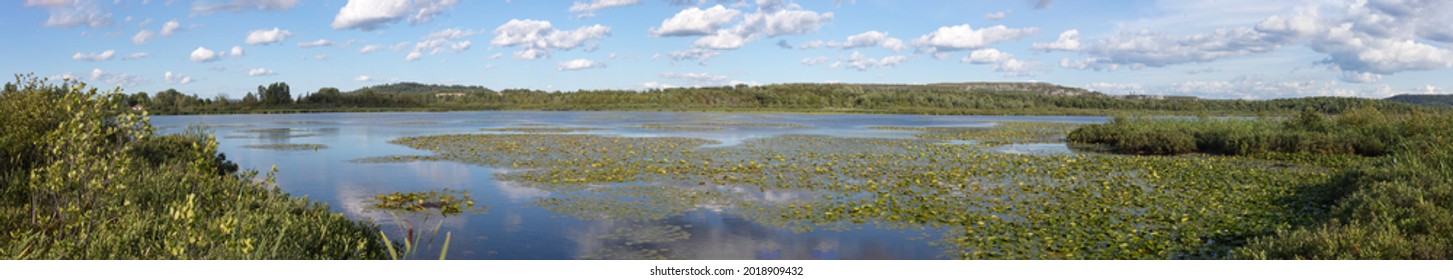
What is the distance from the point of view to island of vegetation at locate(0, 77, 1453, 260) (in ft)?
24.4

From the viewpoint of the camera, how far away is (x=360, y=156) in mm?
23906

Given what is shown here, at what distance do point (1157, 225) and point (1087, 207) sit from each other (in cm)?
175

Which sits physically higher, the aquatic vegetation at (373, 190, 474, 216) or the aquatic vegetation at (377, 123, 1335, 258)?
the aquatic vegetation at (373, 190, 474, 216)

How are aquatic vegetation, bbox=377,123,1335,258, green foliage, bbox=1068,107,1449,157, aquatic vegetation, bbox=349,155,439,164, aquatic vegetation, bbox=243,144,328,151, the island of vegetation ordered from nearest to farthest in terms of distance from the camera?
the island of vegetation < aquatic vegetation, bbox=377,123,1335,258 < aquatic vegetation, bbox=349,155,439,164 < green foliage, bbox=1068,107,1449,157 < aquatic vegetation, bbox=243,144,328,151

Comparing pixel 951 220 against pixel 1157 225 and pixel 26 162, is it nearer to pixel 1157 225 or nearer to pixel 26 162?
pixel 1157 225

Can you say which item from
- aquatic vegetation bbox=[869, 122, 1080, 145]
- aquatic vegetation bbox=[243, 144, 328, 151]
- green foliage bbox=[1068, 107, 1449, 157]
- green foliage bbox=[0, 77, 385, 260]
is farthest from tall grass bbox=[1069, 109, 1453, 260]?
aquatic vegetation bbox=[243, 144, 328, 151]

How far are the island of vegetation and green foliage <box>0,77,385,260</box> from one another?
4 cm

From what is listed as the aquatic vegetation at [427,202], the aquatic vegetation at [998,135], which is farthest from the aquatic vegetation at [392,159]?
the aquatic vegetation at [998,135]

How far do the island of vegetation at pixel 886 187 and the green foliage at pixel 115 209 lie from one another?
0.12 ft

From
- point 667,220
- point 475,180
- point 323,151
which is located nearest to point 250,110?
point 323,151

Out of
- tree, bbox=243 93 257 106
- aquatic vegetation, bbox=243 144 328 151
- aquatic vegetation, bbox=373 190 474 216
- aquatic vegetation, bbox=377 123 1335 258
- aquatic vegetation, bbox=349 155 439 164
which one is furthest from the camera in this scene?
tree, bbox=243 93 257 106

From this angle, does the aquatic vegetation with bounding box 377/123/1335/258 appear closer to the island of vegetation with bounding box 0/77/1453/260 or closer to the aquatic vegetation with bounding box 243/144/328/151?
the island of vegetation with bounding box 0/77/1453/260

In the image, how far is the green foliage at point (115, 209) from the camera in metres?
6.62

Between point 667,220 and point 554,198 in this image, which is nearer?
point 667,220
